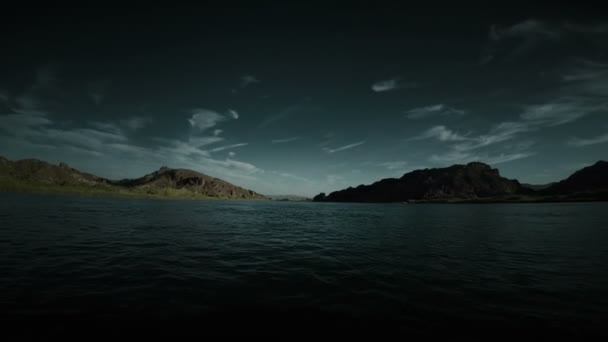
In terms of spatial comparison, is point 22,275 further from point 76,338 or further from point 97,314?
point 76,338

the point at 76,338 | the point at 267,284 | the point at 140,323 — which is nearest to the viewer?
the point at 76,338

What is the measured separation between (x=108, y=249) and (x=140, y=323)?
14975 mm

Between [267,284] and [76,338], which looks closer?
[76,338]

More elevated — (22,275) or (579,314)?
(22,275)

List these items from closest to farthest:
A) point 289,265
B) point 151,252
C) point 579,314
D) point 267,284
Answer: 1. point 579,314
2. point 267,284
3. point 289,265
4. point 151,252

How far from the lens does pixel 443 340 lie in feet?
24.5

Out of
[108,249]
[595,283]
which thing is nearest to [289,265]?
[108,249]

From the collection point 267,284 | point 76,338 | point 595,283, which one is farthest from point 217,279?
point 595,283

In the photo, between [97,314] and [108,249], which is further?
[108,249]

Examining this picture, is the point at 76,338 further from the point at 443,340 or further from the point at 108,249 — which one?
the point at 108,249

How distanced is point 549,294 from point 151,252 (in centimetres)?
2449

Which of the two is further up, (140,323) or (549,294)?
(140,323)

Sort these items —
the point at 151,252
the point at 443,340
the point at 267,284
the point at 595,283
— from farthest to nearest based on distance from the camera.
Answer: the point at 151,252, the point at 595,283, the point at 267,284, the point at 443,340

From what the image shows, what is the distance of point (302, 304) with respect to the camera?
9.77 metres
